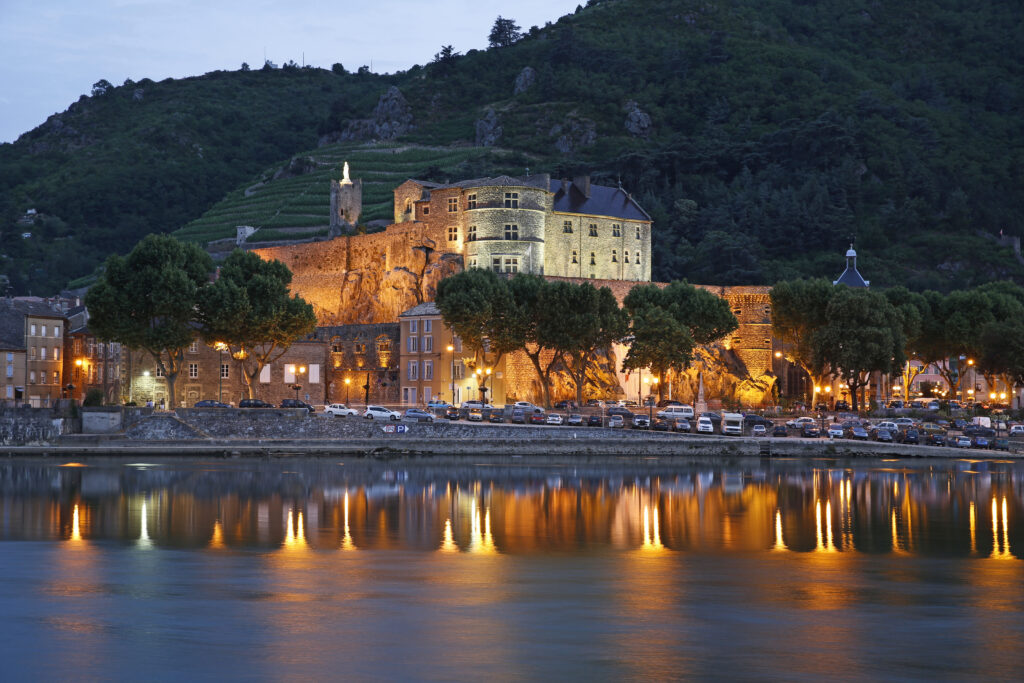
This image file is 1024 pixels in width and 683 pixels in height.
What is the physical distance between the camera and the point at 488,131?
172m

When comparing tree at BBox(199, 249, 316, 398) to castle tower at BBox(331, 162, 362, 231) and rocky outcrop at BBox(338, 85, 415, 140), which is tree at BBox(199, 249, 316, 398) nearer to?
castle tower at BBox(331, 162, 362, 231)

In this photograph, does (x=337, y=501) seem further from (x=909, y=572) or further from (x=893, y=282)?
(x=893, y=282)

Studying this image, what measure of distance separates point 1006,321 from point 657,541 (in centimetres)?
6277

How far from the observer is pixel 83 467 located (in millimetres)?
64250

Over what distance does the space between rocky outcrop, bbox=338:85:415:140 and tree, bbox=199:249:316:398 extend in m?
105

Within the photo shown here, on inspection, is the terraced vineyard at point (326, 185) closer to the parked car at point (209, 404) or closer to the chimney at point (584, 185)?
the chimney at point (584, 185)

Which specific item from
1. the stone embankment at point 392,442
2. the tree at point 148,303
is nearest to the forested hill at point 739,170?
the stone embankment at point 392,442

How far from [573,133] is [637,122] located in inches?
552

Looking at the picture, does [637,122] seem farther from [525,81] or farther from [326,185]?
[326,185]

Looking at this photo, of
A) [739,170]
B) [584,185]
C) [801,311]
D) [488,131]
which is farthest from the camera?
[488,131]

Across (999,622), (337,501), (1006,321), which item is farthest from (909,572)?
(1006,321)

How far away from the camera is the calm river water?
24.0 meters

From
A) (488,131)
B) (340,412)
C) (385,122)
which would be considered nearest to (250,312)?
(340,412)

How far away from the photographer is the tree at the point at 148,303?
79.8m
